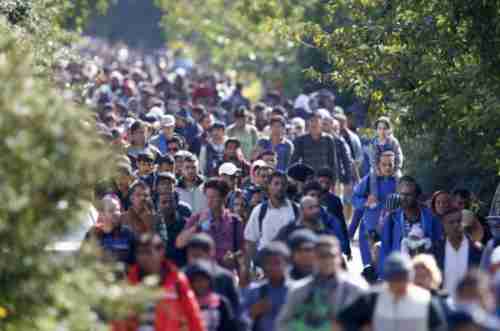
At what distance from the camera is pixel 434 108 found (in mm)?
16969

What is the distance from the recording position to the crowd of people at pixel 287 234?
420 inches

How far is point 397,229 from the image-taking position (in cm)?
1493

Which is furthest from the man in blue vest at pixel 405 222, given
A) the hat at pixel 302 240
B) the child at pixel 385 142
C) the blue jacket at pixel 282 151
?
the blue jacket at pixel 282 151

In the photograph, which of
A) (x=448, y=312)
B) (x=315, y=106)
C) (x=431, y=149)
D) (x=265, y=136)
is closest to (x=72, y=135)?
(x=448, y=312)

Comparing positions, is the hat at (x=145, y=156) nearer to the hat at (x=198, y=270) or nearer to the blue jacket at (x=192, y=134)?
the blue jacket at (x=192, y=134)

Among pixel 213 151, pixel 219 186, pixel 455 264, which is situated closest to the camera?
pixel 455 264

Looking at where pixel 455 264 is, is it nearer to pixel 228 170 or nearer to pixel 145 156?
pixel 228 170

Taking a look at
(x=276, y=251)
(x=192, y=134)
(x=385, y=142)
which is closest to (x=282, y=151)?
(x=385, y=142)

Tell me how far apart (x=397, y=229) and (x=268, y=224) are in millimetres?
1170

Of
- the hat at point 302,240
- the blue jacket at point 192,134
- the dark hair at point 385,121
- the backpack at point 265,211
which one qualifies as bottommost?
the hat at point 302,240

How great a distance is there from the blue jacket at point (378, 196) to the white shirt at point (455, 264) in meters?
3.50

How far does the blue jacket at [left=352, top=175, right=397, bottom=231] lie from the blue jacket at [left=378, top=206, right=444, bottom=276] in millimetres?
2234

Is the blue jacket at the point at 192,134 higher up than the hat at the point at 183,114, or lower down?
lower down

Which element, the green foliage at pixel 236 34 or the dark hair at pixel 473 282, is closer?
the dark hair at pixel 473 282
